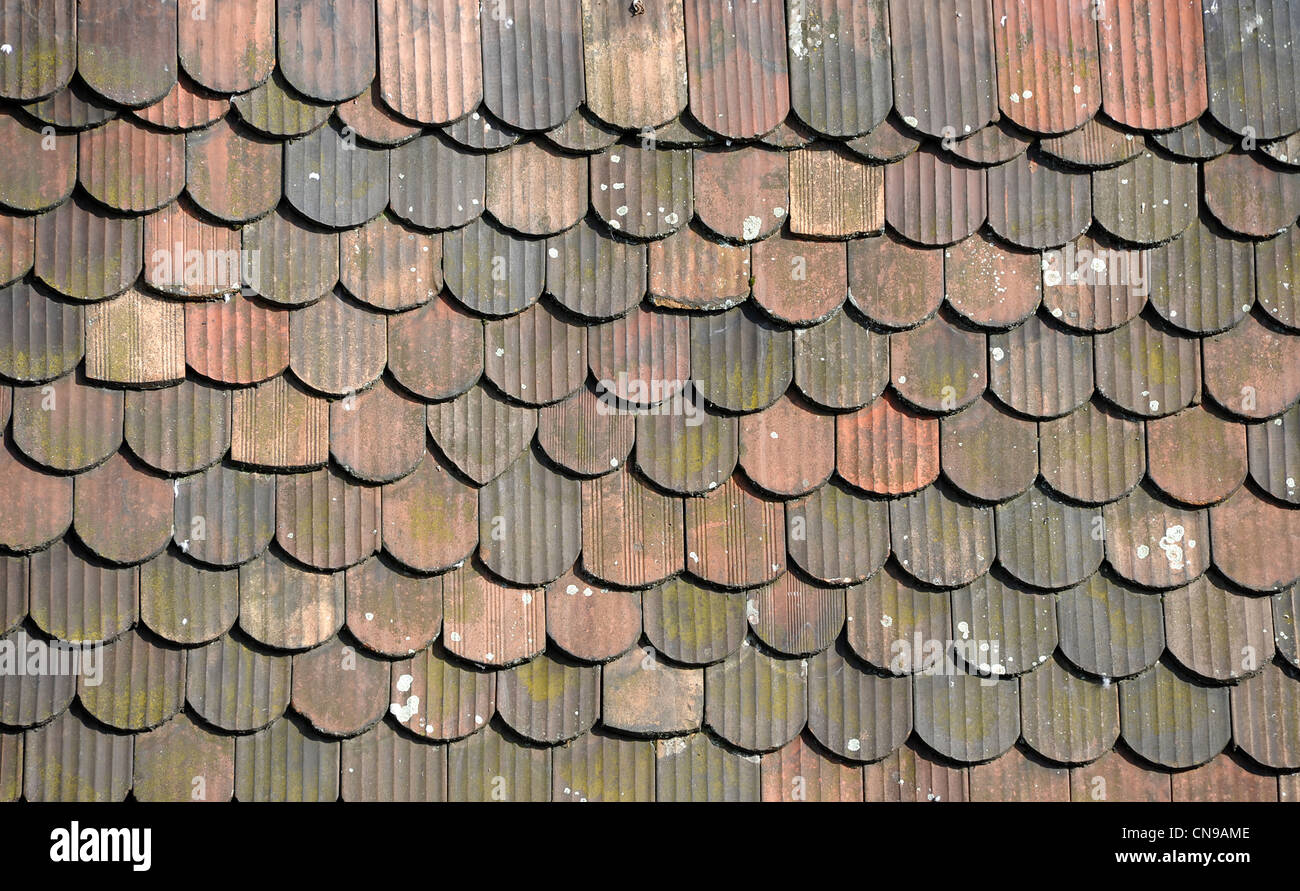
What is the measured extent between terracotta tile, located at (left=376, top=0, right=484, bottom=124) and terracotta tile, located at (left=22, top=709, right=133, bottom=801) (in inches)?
55.6

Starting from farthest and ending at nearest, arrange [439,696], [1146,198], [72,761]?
[1146,198] → [439,696] → [72,761]

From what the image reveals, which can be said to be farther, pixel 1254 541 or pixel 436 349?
pixel 1254 541

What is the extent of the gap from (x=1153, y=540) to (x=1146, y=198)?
762mm

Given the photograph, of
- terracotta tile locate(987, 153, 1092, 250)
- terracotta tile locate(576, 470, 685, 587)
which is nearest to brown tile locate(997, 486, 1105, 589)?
terracotta tile locate(987, 153, 1092, 250)

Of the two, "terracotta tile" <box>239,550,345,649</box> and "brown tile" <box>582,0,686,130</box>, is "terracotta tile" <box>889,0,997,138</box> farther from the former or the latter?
"terracotta tile" <box>239,550,345,649</box>

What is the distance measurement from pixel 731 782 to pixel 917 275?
1169 millimetres

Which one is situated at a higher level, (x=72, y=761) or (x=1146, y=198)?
(x=1146, y=198)

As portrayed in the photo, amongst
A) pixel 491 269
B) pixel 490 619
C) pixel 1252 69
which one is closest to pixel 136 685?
pixel 490 619

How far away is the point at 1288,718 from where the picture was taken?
9.81 feet

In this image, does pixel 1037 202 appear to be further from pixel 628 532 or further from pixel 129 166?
pixel 129 166

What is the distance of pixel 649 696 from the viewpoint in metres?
2.87

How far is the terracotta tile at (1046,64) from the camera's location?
300 centimetres
